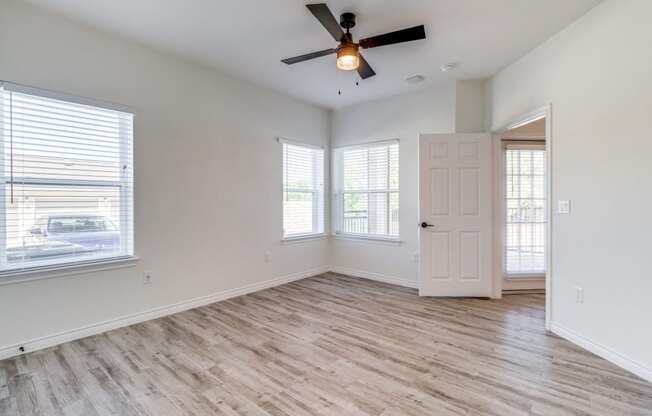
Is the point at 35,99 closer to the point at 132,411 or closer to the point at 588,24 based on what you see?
the point at 132,411

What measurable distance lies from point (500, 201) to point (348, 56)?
2.77m

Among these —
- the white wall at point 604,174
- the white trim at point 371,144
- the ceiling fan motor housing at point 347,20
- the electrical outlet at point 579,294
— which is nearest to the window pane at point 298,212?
the white trim at point 371,144

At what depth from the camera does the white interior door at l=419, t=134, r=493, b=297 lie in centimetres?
389

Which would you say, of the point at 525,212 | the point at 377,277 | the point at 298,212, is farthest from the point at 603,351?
the point at 298,212

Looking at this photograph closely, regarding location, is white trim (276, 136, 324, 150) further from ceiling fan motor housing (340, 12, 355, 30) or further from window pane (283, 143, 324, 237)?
ceiling fan motor housing (340, 12, 355, 30)

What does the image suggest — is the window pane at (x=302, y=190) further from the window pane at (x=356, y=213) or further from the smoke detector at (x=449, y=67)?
the smoke detector at (x=449, y=67)

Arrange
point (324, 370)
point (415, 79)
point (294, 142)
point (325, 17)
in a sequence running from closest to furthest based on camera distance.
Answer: point (325, 17)
point (324, 370)
point (415, 79)
point (294, 142)

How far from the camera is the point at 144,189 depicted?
3166 mm

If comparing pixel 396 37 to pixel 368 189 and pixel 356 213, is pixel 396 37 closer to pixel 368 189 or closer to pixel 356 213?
pixel 368 189

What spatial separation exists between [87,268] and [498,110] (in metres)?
4.72

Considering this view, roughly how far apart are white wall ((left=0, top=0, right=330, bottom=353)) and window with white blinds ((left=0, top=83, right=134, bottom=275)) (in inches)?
5.1

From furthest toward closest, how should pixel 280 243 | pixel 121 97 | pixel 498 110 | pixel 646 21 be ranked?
1. pixel 280 243
2. pixel 498 110
3. pixel 121 97
4. pixel 646 21

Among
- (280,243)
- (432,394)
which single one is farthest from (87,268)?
(432,394)

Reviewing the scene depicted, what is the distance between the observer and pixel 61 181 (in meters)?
2.69
